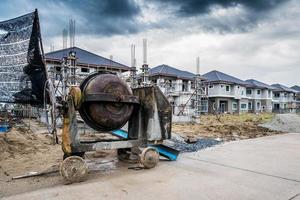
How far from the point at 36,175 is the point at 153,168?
7.49 ft

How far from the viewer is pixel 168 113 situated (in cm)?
622

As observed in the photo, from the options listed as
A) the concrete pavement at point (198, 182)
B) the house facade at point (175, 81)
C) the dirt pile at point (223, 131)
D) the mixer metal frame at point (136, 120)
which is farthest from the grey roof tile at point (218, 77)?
the mixer metal frame at point (136, 120)

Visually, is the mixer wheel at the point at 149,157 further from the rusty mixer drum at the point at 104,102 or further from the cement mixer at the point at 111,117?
the rusty mixer drum at the point at 104,102

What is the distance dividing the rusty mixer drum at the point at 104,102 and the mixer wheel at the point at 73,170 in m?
0.94

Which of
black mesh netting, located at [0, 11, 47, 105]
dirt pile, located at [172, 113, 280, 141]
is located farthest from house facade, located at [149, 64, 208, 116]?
black mesh netting, located at [0, 11, 47, 105]

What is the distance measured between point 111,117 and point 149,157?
115 cm

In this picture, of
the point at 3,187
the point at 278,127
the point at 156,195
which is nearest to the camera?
the point at 156,195

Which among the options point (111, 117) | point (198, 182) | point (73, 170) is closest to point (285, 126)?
point (198, 182)

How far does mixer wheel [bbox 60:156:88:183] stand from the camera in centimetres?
455

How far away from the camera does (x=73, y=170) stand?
4613 mm

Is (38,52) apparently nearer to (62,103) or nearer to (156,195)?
(62,103)

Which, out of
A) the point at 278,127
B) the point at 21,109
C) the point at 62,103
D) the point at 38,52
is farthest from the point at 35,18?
the point at 278,127

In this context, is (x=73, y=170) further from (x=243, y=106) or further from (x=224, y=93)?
(x=243, y=106)

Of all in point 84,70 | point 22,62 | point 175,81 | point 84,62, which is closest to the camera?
point 22,62
